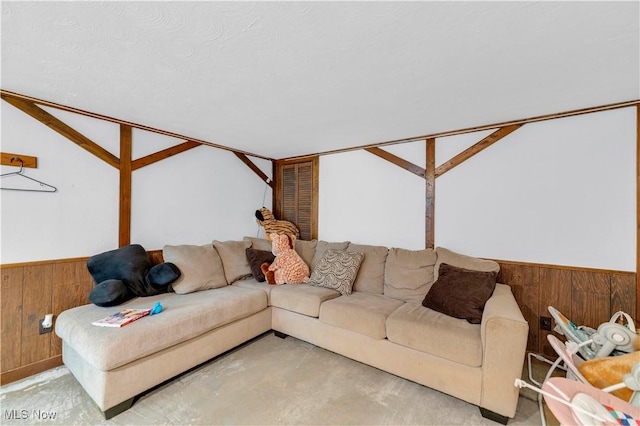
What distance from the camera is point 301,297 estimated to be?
262 cm

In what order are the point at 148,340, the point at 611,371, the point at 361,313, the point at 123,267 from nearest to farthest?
the point at 611,371
the point at 148,340
the point at 361,313
the point at 123,267

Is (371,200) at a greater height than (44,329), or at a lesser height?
greater

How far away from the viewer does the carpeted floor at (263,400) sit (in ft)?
5.45

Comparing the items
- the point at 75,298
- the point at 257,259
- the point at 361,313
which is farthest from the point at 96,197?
the point at 361,313

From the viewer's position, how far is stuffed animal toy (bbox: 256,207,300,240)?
3.86m

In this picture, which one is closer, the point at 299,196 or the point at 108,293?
the point at 108,293

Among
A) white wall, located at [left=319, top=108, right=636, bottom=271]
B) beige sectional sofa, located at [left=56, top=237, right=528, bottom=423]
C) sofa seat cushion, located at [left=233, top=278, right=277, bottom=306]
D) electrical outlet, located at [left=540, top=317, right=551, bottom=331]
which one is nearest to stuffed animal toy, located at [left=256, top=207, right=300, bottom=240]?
beige sectional sofa, located at [left=56, top=237, right=528, bottom=423]

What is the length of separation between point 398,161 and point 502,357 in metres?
2.24

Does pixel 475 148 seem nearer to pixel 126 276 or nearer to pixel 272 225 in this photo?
pixel 272 225

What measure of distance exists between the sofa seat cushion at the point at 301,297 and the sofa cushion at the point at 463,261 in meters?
1.13

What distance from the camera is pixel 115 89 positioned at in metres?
1.94

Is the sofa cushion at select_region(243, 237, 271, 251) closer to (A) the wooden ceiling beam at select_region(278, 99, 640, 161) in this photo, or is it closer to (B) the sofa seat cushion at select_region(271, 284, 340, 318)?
(B) the sofa seat cushion at select_region(271, 284, 340, 318)

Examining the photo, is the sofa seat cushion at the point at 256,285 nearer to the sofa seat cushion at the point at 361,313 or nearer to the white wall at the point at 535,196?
the sofa seat cushion at the point at 361,313

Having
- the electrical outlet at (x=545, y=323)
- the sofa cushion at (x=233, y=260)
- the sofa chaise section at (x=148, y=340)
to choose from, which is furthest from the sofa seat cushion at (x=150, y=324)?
the electrical outlet at (x=545, y=323)
